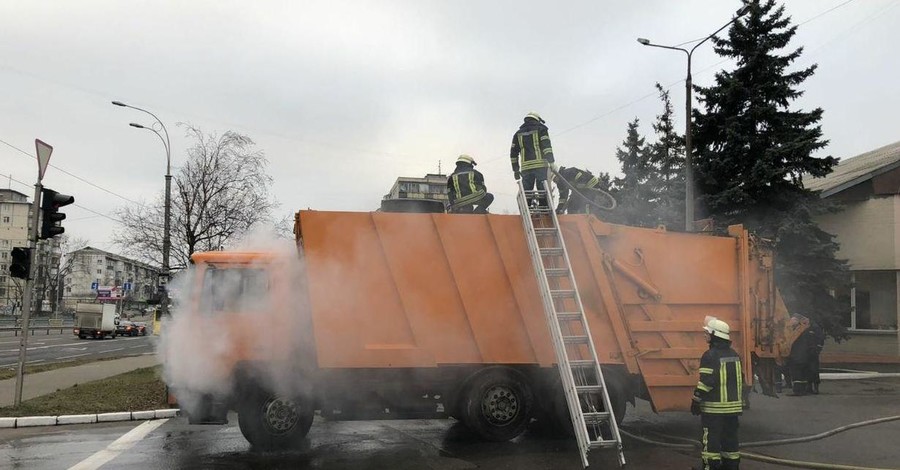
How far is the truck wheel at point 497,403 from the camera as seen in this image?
6848mm

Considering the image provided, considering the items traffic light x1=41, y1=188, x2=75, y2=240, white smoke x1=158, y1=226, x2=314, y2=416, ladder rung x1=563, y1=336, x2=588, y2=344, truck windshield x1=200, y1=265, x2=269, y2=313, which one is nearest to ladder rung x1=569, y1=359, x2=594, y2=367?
ladder rung x1=563, y1=336, x2=588, y2=344

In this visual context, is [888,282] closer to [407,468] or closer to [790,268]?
[790,268]

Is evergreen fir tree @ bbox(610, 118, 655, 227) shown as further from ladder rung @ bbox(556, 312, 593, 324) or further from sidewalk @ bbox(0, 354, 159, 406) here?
sidewalk @ bbox(0, 354, 159, 406)

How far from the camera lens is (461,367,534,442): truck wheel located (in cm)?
685

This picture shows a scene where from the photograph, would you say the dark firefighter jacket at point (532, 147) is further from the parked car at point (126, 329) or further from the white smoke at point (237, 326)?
the parked car at point (126, 329)

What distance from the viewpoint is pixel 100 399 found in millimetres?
10523

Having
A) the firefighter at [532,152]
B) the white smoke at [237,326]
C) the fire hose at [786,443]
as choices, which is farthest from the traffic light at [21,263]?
the fire hose at [786,443]

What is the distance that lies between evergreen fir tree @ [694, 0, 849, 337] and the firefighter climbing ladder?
1124cm

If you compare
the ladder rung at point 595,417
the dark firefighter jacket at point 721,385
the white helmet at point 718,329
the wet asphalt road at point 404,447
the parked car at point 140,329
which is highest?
the white helmet at point 718,329

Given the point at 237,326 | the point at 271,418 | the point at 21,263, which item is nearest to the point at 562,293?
the point at 271,418

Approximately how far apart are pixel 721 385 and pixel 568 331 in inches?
67.4

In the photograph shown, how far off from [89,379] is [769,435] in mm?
14406

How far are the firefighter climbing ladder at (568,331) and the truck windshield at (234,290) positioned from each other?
332 centimetres

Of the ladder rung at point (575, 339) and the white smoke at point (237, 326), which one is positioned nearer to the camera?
the ladder rung at point (575, 339)
